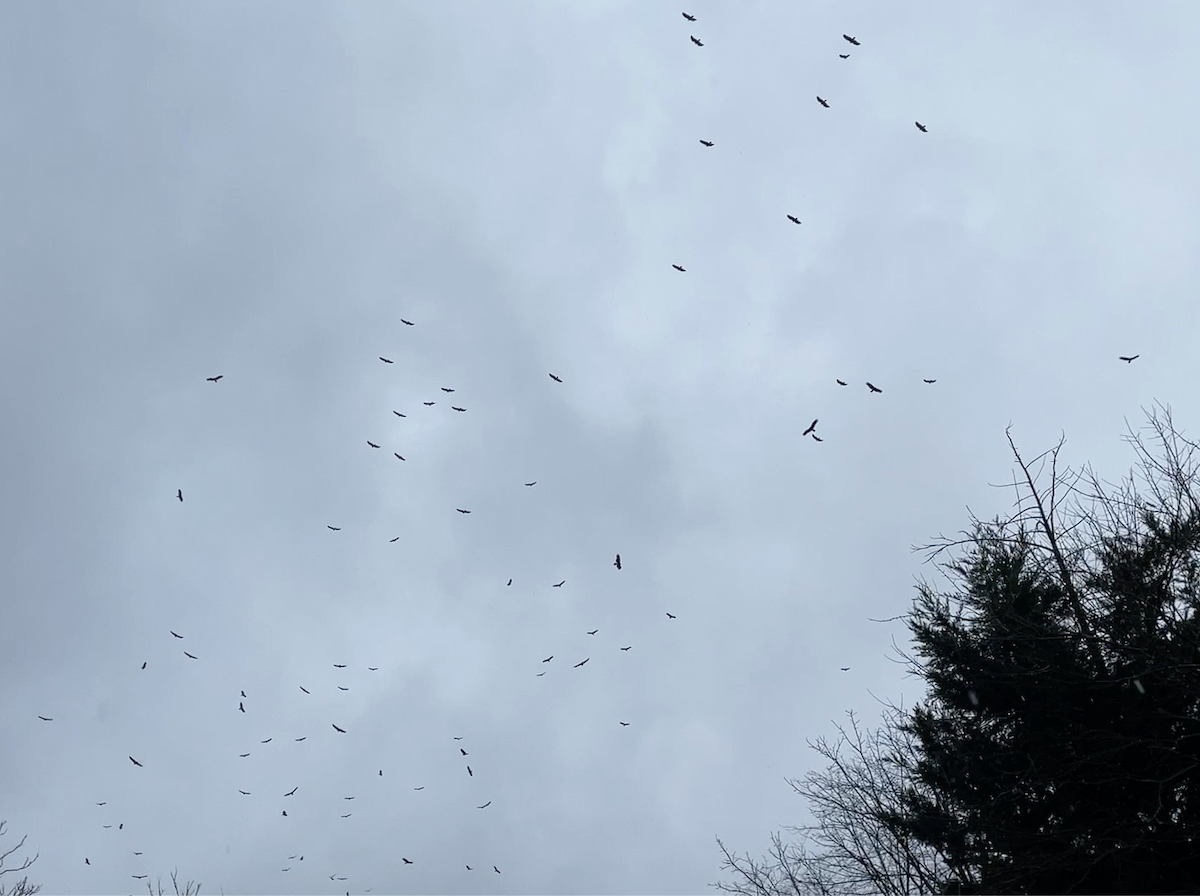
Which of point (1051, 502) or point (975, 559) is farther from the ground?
point (1051, 502)

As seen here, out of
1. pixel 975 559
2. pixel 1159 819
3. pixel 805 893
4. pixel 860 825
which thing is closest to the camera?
pixel 1159 819

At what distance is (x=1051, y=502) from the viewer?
14.6 metres

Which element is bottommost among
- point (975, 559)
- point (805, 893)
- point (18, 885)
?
point (18, 885)

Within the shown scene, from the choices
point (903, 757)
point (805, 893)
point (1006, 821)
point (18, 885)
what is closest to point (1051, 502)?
point (1006, 821)

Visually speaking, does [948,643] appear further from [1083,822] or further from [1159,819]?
[1159,819]

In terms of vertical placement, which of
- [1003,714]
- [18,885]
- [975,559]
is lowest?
[18,885]

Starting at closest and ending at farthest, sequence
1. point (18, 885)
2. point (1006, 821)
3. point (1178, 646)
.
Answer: point (1178, 646) < point (1006, 821) < point (18, 885)

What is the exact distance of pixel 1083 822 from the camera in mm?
14367

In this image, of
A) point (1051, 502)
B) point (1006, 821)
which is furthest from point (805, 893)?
point (1051, 502)

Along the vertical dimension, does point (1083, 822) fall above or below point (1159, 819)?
below

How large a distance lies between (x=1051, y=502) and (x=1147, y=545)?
186 cm

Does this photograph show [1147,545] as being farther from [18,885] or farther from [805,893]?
[18,885]

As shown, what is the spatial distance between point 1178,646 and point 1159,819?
3161 millimetres

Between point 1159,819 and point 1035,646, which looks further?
point 1035,646
